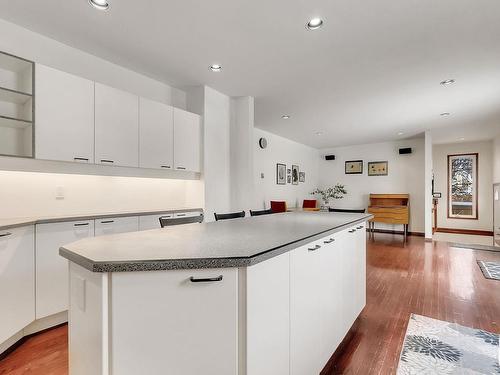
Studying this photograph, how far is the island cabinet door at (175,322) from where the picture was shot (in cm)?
93

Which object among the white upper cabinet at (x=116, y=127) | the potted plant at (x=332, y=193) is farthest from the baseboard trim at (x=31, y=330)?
the potted plant at (x=332, y=193)

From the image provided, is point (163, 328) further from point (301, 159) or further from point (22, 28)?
point (301, 159)

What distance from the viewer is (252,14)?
2219 millimetres

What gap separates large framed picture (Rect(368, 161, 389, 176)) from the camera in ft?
26.0

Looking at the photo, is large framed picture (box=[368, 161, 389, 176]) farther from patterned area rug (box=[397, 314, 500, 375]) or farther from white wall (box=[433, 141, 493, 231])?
patterned area rug (box=[397, 314, 500, 375])

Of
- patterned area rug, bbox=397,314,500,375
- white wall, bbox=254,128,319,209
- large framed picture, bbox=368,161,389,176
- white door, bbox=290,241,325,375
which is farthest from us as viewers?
large framed picture, bbox=368,161,389,176

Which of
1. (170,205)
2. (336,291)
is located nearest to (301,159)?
(170,205)

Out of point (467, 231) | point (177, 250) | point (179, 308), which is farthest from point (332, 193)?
point (179, 308)

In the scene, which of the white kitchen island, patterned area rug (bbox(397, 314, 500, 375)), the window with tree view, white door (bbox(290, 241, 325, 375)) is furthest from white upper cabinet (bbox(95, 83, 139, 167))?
the window with tree view

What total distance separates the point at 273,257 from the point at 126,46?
8.78 ft

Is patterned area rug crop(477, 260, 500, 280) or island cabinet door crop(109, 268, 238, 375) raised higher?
island cabinet door crop(109, 268, 238, 375)

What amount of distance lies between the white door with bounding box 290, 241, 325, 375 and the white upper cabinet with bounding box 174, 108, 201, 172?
245cm

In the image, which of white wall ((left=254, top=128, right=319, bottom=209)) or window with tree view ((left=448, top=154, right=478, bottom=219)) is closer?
white wall ((left=254, top=128, right=319, bottom=209))

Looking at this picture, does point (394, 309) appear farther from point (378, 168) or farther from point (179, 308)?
point (378, 168)
